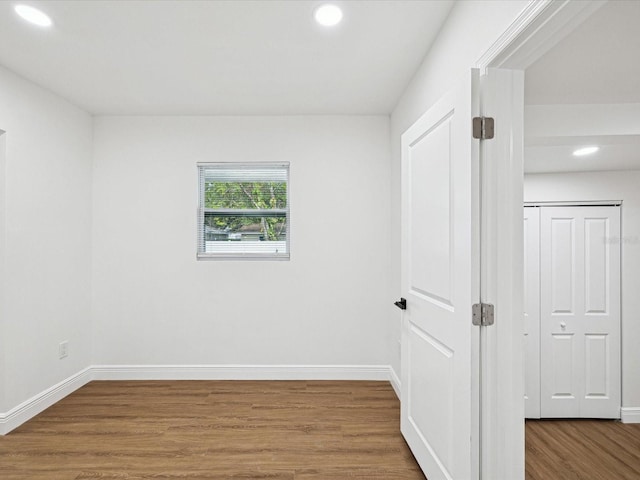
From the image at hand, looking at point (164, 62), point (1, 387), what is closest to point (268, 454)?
point (1, 387)

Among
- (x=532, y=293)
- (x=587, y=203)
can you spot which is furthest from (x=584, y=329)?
(x=587, y=203)

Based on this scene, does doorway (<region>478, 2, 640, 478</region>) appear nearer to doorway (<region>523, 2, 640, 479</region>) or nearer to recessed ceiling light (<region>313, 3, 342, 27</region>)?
doorway (<region>523, 2, 640, 479</region>)

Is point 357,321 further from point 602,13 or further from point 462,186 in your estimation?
point 602,13

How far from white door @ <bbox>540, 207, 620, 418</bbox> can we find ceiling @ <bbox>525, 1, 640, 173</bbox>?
0.67m

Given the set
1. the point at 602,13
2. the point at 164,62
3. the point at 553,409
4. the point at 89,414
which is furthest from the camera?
the point at 553,409

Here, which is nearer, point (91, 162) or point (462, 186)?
point (462, 186)

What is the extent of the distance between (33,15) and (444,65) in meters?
2.26

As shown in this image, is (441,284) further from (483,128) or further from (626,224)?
(626,224)

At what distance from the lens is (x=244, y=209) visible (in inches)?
152

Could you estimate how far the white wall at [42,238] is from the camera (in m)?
2.76

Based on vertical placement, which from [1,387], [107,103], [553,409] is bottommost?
[553,409]

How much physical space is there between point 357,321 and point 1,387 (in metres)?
2.76

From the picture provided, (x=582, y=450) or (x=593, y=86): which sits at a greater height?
(x=593, y=86)

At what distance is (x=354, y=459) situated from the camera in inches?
94.5
